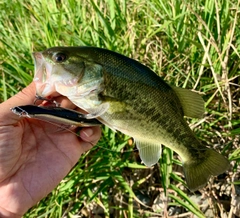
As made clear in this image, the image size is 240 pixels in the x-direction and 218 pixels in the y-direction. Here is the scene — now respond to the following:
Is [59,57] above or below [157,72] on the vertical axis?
above

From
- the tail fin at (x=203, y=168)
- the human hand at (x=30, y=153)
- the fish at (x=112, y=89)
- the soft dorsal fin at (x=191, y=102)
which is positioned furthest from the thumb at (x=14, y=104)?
the tail fin at (x=203, y=168)

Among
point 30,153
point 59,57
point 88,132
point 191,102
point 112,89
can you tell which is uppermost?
point 59,57

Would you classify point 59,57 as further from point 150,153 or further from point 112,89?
point 150,153

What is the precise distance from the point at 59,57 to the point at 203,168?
1058 millimetres

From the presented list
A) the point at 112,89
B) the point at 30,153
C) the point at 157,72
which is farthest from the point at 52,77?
the point at 157,72

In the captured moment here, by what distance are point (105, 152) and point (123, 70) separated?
3.34 ft

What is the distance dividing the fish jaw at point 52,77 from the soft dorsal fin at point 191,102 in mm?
576

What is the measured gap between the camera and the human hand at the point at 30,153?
7.01ft

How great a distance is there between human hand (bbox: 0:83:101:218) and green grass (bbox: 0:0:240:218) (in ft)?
1.15

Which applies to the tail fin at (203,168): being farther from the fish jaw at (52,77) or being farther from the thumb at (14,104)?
the thumb at (14,104)

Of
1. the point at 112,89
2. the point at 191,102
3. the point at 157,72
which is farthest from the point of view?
the point at 157,72

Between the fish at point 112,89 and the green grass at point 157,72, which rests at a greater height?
the fish at point 112,89

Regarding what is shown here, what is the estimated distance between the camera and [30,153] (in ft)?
7.63

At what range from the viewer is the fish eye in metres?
1.89
